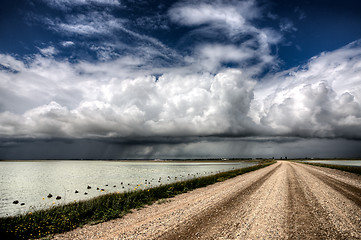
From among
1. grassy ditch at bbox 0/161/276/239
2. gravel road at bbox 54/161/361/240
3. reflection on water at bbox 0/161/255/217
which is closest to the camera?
gravel road at bbox 54/161/361/240

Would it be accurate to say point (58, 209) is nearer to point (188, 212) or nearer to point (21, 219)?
point (21, 219)

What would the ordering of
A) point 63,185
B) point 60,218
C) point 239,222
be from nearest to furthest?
point 239,222 < point 60,218 < point 63,185

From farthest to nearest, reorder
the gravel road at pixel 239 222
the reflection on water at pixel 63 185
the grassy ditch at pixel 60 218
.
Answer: the reflection on water at pixel 63 185 → the grassy ditch at pixel 60 218 → the gravel road at pixel 239 222

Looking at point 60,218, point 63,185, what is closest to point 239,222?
point 60,218

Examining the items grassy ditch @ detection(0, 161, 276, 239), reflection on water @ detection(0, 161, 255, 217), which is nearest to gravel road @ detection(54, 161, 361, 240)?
grassy ditch @ detection(0, 161, 276, 239)

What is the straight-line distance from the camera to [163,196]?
56.4 ft

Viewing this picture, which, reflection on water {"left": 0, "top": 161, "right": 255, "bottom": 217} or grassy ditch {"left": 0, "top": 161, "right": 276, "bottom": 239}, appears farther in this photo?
reflection on water {"left": 0, "top": 161, "right": 255, "bottom": 217}

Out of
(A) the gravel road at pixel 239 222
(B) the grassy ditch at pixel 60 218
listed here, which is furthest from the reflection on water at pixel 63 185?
(A) the gravel road at pixel 239 222

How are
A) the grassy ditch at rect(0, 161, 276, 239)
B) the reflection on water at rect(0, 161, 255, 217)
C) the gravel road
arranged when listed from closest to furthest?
1. the gravel road
2. the grassy ditch at rect(0, 161, 276, 239)
3. the reflection on water at rect(0, 161, 255, 217)

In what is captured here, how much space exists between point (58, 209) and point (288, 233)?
12533 millimetres

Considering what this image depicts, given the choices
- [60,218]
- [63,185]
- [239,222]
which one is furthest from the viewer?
[63,185]

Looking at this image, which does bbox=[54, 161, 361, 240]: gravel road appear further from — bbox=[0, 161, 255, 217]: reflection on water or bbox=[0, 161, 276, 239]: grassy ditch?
bbox=[0, 161, 255, 217]: reflection on water

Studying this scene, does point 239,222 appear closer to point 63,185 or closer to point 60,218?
point 60,218

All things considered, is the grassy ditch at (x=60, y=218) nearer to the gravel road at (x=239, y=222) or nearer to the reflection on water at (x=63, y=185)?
the gravel road at (x=239, y=222)
